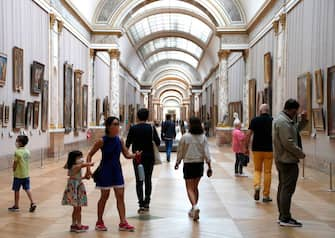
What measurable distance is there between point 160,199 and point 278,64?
11.4 metres

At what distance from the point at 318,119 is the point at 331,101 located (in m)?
1.23

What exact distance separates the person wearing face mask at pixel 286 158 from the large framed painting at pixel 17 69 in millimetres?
9828

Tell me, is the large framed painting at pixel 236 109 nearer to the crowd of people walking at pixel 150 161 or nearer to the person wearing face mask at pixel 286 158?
the crowd of people walking at pixel 150 161

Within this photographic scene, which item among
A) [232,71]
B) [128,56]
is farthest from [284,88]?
[128,56]

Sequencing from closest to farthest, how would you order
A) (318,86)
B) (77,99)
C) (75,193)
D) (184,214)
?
1. (75,193)
2. (184,214)
3. (318,86)
4. (77,99)

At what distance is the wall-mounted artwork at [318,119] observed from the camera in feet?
43.3

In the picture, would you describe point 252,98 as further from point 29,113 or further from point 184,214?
point 184,214

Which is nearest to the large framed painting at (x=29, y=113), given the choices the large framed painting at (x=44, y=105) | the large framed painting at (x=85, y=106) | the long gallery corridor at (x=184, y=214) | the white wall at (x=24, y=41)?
the white wall at (x=24, y=41)

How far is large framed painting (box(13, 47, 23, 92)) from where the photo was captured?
1454 centimetres

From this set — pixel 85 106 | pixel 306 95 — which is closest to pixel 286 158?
pixel 306 95

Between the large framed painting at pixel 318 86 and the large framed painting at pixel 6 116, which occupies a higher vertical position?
the large framed painting at pixel 318 86

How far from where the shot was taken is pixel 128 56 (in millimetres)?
44688

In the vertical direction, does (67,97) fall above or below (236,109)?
above

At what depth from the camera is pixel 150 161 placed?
26.8 ft
